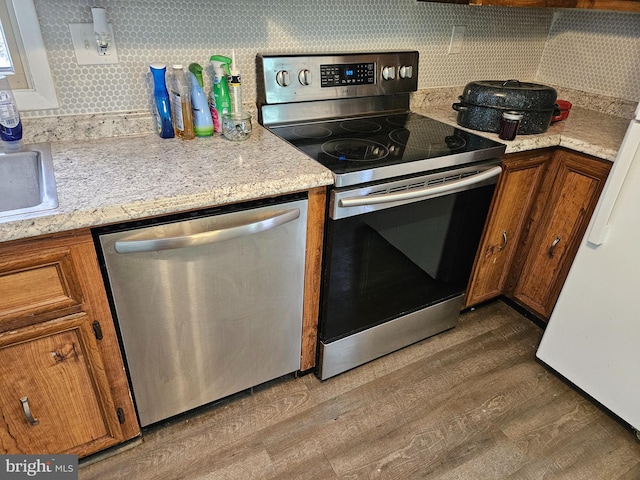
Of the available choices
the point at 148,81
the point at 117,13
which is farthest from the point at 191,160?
the point at 117,13

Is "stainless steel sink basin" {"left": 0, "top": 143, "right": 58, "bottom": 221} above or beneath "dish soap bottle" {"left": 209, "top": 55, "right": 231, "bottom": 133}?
beneath

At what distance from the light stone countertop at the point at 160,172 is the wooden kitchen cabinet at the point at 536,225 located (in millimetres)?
85

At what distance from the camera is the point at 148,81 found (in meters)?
1.46

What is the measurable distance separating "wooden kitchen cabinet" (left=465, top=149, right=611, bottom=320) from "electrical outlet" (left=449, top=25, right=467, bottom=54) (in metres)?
0.66

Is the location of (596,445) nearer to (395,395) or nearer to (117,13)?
(395,395)

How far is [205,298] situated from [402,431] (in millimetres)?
844

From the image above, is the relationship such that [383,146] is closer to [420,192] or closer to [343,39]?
[420,192]

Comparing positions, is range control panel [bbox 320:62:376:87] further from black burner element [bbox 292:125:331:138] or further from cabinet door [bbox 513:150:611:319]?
cabinet door [bbox 513:150:611:319]

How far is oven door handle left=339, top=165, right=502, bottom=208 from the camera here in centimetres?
129

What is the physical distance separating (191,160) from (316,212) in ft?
1.31

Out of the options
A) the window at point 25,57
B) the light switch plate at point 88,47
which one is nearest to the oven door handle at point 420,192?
the light switch plate at point 88,47

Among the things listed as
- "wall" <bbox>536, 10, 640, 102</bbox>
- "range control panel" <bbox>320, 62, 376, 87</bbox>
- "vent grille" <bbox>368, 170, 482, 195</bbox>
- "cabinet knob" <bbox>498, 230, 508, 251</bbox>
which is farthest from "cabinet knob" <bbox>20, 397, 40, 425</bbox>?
"wall" <bbox>536, 10, 640, 102</bbox>

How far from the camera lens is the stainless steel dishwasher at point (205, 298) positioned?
1112 millimetres

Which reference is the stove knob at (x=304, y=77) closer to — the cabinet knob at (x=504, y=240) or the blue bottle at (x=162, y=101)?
the blue bottle at (x=162, y=101)
